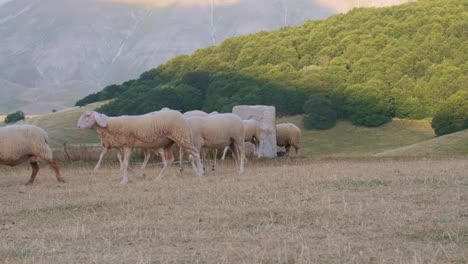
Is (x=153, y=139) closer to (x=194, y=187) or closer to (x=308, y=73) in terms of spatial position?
(x=194, y=187)

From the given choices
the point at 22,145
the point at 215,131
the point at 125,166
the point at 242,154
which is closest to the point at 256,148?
the point at 242,154

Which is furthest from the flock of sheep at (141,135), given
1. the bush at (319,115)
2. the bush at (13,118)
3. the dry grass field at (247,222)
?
the bush at (13,118)

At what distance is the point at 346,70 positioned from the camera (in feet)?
258

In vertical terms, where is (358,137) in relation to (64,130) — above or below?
below

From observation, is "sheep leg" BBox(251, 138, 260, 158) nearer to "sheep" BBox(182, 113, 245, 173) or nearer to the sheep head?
"sheep" BBox(182, 113, 245, 173)

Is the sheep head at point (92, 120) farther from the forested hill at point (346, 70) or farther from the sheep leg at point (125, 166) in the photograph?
the forested hill at point (346, 70)

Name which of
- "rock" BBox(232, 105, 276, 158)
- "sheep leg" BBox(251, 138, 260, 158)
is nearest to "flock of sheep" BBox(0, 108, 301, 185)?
"sheep leg" BBox(251, 138, 260, 158)

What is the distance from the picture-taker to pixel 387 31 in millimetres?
86438

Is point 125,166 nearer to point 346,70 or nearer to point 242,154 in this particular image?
point 242,154

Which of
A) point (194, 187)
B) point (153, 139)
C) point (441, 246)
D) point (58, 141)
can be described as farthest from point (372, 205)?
point (58, 141)

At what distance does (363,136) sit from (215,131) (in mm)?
48277

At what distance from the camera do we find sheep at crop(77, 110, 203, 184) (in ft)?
56.6

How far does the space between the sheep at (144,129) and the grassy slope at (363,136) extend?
40.9 m

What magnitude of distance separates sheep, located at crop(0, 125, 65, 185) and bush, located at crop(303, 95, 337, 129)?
5334 cm
